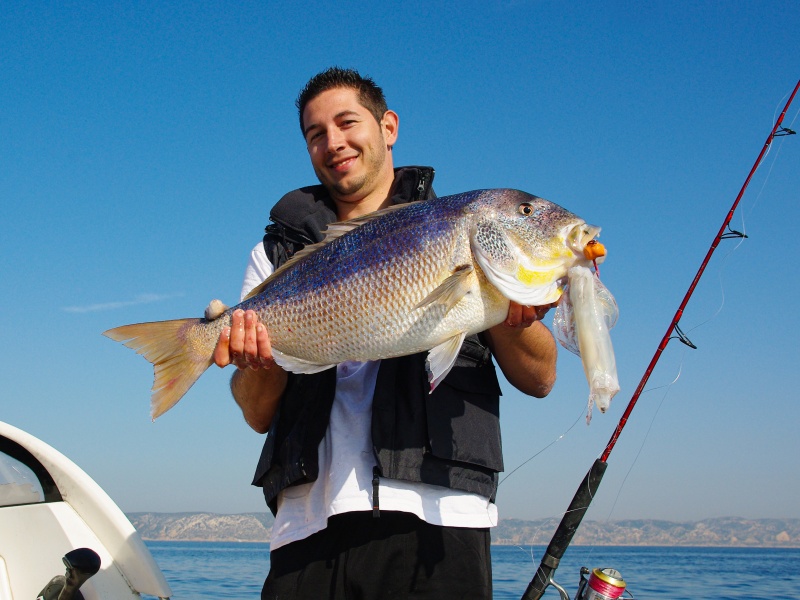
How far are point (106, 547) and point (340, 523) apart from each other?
1.80m

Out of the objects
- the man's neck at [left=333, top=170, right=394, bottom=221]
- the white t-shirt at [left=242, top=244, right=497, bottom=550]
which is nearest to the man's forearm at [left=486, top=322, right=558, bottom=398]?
the white t-shirt at [left=242, top=244, right=497, bottom=550]

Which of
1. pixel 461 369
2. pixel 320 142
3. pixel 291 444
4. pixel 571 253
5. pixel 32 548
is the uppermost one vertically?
pixel 320 142

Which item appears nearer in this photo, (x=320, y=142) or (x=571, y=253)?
(x=571, y=253)

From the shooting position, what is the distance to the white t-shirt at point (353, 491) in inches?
115

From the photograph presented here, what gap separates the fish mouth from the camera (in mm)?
2855

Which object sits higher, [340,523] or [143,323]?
[143,323]

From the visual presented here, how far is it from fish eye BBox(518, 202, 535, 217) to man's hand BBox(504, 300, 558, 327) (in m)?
0.39

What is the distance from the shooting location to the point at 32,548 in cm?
397

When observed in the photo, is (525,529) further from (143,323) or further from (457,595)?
(143,323)

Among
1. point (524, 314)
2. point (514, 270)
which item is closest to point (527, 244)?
point (514, 270)

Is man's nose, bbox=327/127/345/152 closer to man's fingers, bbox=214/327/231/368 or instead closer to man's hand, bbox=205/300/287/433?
man's hand, bbox=205/300/287/433

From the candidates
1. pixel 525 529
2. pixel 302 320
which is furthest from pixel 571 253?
pixel 525 529

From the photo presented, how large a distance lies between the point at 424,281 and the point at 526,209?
550 millimetres

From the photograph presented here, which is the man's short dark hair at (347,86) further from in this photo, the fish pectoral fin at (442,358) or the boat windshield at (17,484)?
the boat windshield at (17,484)
